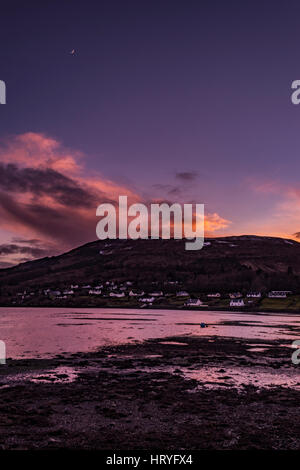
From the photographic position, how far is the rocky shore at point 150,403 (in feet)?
59.6

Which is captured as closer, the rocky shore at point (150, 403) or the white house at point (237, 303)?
the rocky shore at point (150, 403)

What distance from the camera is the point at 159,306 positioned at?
635 feet

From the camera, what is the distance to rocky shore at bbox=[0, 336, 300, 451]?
59.6 feet

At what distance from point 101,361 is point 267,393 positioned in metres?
18.8
